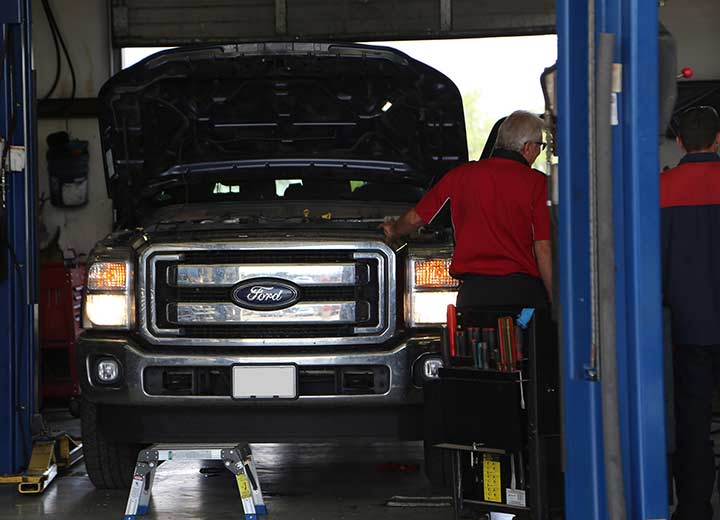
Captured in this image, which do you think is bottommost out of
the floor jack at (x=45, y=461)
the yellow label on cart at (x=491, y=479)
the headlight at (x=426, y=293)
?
the floor jack at (x=45, y=461)

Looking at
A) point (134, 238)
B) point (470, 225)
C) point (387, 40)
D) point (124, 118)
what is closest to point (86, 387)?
point (134, 238)

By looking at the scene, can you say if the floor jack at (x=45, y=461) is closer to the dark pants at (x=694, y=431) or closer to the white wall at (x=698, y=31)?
the dark pants at (x=694, y=431)

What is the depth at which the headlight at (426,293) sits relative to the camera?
17.8 ft

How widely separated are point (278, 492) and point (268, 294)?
115 cm

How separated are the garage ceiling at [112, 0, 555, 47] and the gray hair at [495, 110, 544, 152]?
23.4ft

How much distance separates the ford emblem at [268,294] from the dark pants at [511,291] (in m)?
0.98

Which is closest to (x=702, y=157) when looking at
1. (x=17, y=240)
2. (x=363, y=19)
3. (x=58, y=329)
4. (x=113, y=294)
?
(x=113, y=294)

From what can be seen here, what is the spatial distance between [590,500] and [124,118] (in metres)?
3.81

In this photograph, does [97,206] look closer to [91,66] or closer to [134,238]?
[91,66]

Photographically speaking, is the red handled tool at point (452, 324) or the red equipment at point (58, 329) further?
the red equipment at point (58, 329)

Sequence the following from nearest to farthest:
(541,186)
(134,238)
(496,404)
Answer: (496,404) < (541,186) < (134,238)

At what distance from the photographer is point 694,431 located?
14.2 feet

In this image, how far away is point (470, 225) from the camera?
4855mm

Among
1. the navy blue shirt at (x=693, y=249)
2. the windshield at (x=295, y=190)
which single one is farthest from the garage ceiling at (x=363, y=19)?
the navy blue shirt at (x=693, y=249)
